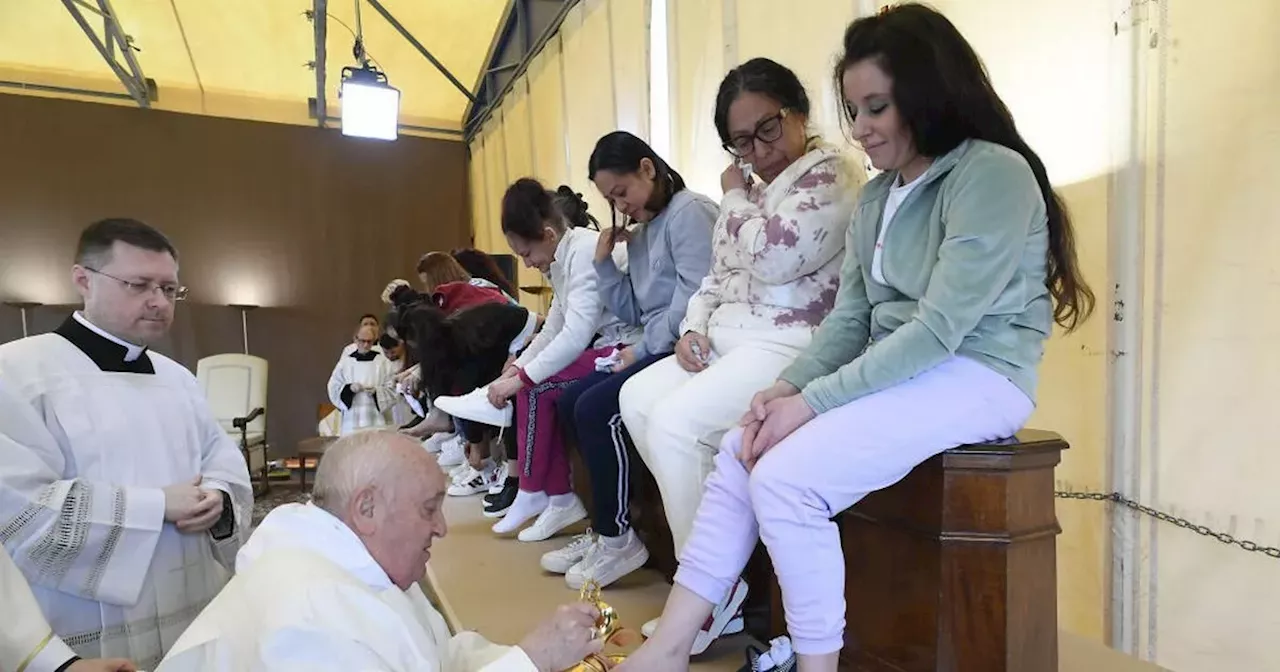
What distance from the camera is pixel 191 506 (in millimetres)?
1662

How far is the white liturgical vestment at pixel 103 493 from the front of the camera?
151cm

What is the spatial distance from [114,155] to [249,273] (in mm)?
1600

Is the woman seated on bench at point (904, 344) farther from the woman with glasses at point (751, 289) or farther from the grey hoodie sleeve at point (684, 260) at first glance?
the grey hoodie sleeve at point (684, 260)

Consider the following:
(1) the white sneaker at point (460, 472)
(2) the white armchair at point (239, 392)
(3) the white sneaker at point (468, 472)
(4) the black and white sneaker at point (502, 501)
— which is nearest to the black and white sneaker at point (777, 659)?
(4) the black and white sneaker at point (502, 501)

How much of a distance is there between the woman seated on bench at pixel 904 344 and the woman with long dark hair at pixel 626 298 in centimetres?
66

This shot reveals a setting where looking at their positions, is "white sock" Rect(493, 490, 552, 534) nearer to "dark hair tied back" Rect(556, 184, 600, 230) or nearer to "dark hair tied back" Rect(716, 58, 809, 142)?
"dark hair tied back" Rect(556, 184, 600, 230)

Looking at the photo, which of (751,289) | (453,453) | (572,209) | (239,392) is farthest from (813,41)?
(239,392)

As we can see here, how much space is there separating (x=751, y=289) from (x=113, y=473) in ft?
4.74

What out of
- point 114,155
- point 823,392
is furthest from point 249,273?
point 823,392

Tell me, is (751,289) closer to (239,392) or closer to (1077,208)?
(1077,208)

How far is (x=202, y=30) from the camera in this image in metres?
7.09

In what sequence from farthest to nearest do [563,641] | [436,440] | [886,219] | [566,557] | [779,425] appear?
[436,440], [566,557], [886,219], [779,425], [563,641]

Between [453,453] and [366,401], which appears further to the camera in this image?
[366,401]

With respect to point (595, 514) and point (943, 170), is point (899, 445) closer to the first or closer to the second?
point (943, 170)
